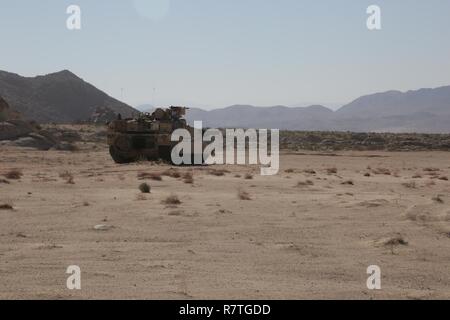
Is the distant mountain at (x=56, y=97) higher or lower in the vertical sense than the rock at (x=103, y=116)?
higher

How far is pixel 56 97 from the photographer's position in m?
120

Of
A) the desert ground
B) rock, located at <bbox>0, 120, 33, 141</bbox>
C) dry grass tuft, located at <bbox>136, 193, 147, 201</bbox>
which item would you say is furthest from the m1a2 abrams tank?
rock, located at <bbox>0, 120, 33, 141</bbox>

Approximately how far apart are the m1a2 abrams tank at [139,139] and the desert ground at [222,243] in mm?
13617

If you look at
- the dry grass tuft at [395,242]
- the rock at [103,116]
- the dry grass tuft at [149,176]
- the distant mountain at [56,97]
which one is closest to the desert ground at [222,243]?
the dry grass tuft at [395,242]

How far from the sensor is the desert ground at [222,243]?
7.21 m

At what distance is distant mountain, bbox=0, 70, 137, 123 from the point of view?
110m

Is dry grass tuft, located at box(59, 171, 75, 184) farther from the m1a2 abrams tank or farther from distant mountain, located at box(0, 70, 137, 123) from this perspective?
distant mountain, located at box(0, 70, 137, 123)

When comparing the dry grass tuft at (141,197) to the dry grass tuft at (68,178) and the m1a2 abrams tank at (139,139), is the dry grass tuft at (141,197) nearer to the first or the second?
the dry grass tuft at (68,178)

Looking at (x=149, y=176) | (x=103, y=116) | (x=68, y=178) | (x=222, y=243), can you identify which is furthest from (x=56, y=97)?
(x=222, y=243)

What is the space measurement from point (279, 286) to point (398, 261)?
7.97ft

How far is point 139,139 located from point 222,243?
23.1 meters

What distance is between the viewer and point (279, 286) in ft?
23.9

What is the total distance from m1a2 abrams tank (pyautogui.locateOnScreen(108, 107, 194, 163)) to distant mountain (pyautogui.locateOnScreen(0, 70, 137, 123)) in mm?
75937

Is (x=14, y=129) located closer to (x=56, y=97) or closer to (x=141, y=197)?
(x=141, y=197)
